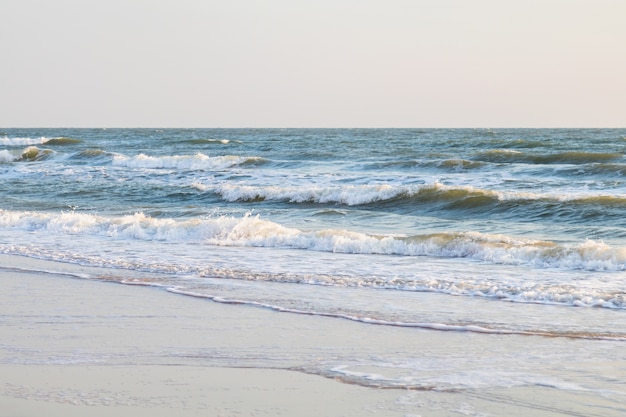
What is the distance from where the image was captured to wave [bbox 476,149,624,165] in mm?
29688

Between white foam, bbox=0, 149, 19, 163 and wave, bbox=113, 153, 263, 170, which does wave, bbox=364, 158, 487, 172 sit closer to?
wave, bbox=113, 153, 263, 170

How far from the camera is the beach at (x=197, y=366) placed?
4.69 meters

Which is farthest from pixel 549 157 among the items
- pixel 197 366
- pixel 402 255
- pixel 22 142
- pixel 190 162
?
pixel 22 142

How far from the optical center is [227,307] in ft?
25.0

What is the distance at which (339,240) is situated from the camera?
12.2 m

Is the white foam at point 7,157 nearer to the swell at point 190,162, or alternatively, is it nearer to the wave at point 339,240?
the swell at point 190,162

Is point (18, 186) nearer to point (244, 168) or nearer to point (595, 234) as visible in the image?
point (244, 168)

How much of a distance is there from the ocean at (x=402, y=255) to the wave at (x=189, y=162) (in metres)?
6.70

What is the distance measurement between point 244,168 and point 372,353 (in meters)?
26.6

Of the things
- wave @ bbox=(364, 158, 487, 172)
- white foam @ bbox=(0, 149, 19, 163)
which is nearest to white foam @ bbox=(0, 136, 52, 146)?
white foam @ bbox=(0, 149, 19, 163)

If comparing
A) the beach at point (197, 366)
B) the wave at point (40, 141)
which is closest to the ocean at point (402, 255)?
the beach at point (197, 366)

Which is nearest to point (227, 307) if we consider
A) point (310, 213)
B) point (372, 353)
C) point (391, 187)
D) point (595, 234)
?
point (372, 353)

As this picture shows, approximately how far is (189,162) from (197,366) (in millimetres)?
30056

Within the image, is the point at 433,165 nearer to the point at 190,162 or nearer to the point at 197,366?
the point at 190,162
